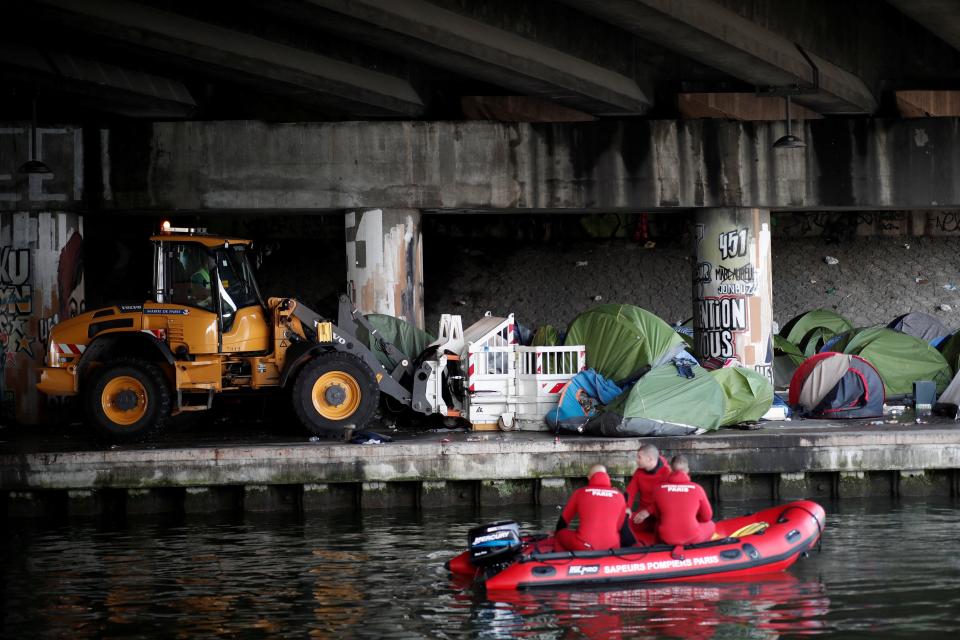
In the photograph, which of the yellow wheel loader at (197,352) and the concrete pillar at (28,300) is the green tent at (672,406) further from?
the concrete pillar at (28,300)

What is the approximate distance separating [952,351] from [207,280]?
43.5 feet

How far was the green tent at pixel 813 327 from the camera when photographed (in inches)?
998

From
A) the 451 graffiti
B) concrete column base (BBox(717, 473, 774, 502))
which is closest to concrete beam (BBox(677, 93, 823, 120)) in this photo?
the 451 graffiti

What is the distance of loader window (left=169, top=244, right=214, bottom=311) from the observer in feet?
54.4

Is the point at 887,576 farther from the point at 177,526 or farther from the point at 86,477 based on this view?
the point at 86,477

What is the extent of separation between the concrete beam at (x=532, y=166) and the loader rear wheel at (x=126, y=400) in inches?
214

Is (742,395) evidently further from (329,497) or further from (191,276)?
(191,276)

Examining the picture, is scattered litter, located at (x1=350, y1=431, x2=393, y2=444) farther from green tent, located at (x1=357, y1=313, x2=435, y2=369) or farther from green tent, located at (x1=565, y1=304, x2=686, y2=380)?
green tent, located at (x1=565, y1=304, x2=686, y2=380)

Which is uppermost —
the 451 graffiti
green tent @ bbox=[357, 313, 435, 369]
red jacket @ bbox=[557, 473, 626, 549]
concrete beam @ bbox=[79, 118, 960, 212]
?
concrete beam @ bbox=[79, 118, 960, 212]

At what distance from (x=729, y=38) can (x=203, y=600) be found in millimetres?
10726

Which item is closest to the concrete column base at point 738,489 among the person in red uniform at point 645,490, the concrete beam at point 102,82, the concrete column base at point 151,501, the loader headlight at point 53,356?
the person in red uniform at point 645,490

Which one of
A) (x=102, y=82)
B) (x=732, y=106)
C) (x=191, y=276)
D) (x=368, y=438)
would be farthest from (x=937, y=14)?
(x=102, y=82)

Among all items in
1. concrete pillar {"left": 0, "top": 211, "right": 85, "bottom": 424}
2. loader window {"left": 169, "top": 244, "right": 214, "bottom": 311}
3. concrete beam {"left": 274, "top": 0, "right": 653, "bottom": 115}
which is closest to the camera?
loader window {"left": 169, "top": 244, "right": 214, "bottom": 311}

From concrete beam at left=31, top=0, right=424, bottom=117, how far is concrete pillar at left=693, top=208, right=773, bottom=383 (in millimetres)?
5625
